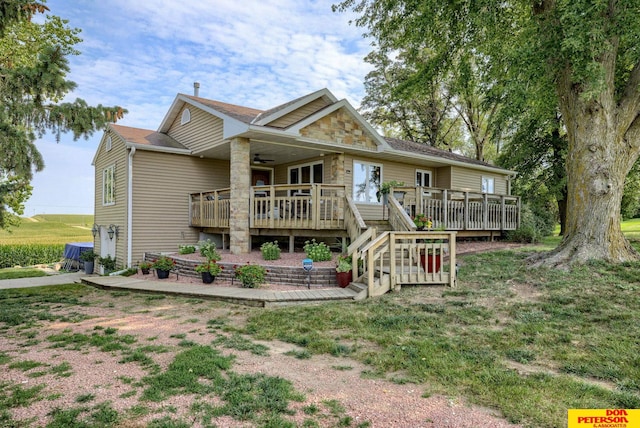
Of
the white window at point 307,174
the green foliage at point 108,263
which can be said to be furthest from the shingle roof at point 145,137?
the green foliage at point 108,263

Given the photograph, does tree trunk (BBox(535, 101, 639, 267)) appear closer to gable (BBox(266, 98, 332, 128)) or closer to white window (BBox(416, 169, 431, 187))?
gable (BBox(266, 98, 332, 128))

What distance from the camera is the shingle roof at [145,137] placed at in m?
12.8

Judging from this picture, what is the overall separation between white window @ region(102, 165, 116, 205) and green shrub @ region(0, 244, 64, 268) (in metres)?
10.8

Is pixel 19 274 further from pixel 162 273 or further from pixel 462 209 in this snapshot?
pixel 462 209

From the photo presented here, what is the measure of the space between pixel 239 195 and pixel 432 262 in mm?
6132

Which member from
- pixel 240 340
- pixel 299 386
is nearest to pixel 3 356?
pixel 240 340

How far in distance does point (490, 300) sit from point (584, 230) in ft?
12.5

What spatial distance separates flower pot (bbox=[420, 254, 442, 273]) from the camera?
783 centimetres

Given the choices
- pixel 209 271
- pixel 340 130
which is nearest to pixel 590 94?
pixel 340 130

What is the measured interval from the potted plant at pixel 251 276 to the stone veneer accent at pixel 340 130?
4947 mm

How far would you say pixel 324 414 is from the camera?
3.01 meters

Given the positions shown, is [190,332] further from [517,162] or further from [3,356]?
[517,162]

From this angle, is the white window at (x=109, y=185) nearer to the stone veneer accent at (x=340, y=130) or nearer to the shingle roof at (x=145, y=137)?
the shingle roof at (x=145, y=137)

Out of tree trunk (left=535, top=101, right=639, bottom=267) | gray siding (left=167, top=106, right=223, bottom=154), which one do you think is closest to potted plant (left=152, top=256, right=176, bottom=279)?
gray siding (left=167, top=106, right=223, bottom=154)
